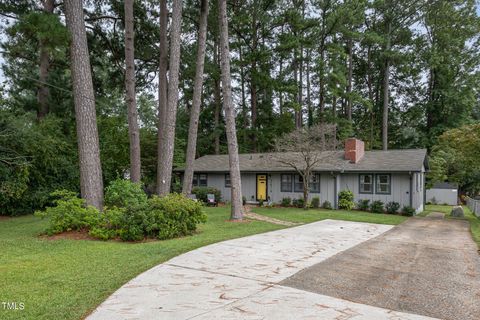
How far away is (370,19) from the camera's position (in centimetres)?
2958

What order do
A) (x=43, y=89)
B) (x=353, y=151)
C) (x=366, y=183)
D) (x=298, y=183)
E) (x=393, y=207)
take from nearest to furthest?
(x=393, y=207)
(x=366, y=183)
(x=353, y=151)
(x=43, y=89)
(x=298, y=183)

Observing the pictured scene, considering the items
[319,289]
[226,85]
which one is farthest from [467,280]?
[226,85]

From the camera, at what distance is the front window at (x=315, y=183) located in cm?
1823

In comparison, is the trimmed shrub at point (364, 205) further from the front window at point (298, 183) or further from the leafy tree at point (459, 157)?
the leafy tree at point (459, 157)

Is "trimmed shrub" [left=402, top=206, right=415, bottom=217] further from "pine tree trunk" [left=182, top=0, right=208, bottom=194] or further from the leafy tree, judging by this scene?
"pine tree trunk" [left=182, top=0, right=208, bottom=194]

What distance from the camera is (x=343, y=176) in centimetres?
1777

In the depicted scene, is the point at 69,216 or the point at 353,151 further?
the point at 353,151

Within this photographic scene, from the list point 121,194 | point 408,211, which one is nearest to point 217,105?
point 408,211

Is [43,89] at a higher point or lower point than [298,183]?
higher

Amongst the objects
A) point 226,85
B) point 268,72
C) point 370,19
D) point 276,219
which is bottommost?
point 276,219

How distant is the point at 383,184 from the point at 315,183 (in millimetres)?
3594

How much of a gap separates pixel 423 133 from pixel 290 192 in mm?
18589

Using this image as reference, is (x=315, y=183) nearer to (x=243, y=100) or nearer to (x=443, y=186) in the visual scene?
(x=243, y=100)

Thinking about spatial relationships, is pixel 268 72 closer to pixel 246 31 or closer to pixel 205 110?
pixel 246 31
